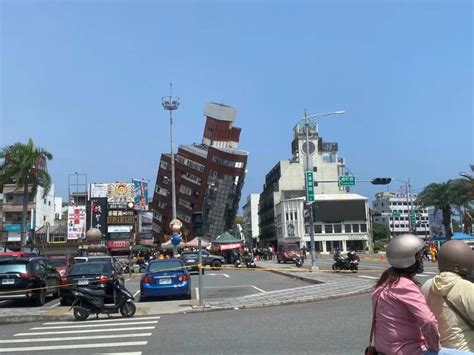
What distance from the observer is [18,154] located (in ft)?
153

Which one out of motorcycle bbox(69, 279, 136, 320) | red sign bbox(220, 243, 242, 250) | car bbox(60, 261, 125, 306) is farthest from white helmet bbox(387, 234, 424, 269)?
red sign bbox(220, 243, 242, 250)

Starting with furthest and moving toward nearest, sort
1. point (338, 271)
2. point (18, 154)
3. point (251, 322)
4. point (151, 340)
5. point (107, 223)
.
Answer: point (107, 223), point (18, 154), point (338, 271), point (251, 322), point (151, 340)

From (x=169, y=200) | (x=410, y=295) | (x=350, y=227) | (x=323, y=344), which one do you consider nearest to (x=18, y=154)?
(x=323, y=344)

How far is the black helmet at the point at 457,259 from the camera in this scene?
409cm

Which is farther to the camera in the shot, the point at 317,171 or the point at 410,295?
the point at 317,171

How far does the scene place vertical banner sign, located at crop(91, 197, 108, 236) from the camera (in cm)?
9119

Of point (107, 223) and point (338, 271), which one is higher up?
point (107, 223)

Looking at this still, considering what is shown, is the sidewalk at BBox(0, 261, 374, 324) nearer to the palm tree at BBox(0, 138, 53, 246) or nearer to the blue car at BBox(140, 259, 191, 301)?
the blue car at BBox(140, 259, 191, 301)

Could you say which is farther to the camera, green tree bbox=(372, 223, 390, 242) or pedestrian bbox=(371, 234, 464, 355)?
green tree bbox=(372, 223, 390, 242)

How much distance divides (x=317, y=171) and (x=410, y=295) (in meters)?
119

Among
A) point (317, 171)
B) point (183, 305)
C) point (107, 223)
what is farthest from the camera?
point (317, 171)

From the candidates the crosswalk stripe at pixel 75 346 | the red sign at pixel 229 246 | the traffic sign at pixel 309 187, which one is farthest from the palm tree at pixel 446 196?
the crosswalk stripe at pixel 75 346

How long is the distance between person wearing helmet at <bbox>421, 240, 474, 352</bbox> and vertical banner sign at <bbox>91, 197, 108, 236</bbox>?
9043 centimetres

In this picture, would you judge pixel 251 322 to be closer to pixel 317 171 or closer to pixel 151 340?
pixel 151 340
